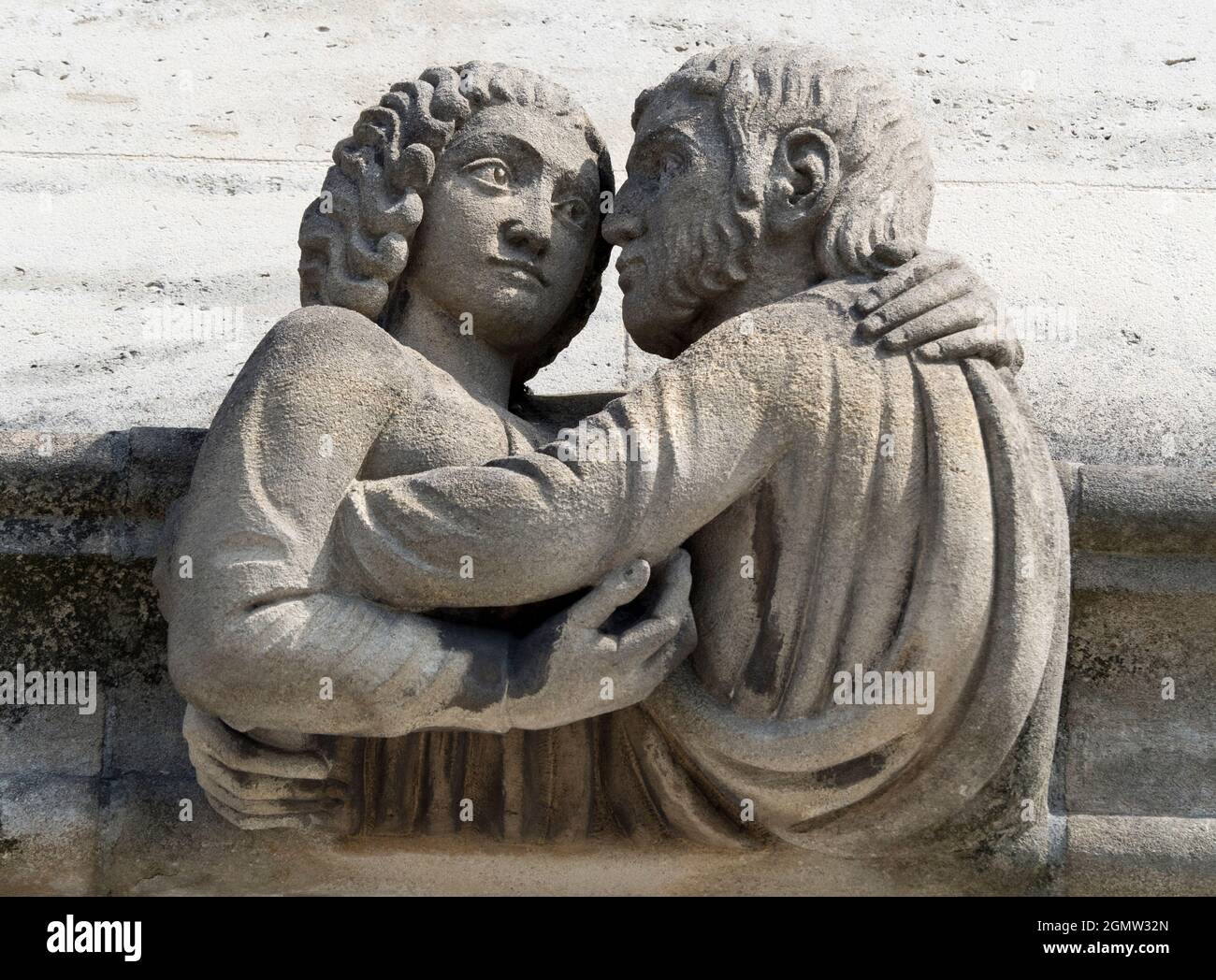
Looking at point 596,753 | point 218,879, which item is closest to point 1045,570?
point 596,753

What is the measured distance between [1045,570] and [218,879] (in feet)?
4.59

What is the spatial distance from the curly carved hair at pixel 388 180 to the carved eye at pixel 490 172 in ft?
0.22

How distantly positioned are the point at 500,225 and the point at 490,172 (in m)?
0.09

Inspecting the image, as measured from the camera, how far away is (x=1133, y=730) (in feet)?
11.8

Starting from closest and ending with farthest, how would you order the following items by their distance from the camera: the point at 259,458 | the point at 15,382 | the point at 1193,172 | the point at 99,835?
the point at 259,458, the point at 99,835, the point at 15,382, the point at 1193,172

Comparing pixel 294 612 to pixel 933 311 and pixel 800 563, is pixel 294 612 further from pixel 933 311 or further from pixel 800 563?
pixel 933 311

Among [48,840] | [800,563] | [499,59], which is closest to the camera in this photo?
[800,563]

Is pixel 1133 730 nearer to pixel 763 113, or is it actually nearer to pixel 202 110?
pixel 763 113

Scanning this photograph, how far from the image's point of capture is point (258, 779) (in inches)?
131

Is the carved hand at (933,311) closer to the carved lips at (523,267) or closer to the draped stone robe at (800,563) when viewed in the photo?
the draped stone robe at (800,563)

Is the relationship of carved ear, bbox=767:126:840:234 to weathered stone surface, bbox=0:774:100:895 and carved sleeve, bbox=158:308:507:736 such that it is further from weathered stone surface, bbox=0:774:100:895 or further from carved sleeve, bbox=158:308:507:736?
weathered stone surface, bbox=0:774:100:895

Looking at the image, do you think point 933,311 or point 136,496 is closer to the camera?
point 933,311

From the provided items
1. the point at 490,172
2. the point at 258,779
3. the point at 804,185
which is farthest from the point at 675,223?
the point at 258,779

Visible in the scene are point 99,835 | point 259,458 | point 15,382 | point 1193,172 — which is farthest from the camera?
point 1193,172
